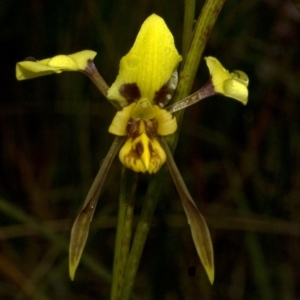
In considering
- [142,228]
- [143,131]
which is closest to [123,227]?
[142,228]

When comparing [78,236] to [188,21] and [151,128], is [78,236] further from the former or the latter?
[188,21]

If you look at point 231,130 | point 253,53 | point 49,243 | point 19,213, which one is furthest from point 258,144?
point 19,213

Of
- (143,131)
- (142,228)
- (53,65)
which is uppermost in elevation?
(53,65)

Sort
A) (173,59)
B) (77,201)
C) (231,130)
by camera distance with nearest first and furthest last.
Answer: (173,59), (77,201), (231,130)

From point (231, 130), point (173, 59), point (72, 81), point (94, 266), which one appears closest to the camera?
point (173, 59)

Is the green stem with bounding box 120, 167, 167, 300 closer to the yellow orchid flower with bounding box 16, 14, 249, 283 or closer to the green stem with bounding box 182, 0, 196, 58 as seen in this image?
the yellow orchid flower with bounding box 16, 14, 249, 283

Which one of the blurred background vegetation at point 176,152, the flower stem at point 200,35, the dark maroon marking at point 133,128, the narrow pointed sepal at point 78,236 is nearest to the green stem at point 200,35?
the flower stem at point 200,35

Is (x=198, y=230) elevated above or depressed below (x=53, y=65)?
below

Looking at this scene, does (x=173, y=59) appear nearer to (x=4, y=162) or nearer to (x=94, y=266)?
(x=94, y=266)

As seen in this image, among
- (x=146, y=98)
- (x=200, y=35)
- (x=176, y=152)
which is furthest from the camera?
(x=176, y=152)
